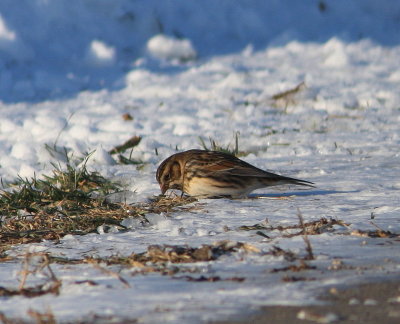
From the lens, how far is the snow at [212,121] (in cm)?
350

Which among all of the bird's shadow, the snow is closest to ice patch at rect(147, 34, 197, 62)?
the snow

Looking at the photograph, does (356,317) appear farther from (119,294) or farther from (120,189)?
(120,189)

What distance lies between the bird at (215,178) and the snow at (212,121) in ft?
0.51

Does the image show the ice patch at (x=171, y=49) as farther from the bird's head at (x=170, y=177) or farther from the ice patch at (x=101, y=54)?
the bird's head at (x=170, y=177)

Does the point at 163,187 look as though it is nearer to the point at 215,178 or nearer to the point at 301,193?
the point at 215,178

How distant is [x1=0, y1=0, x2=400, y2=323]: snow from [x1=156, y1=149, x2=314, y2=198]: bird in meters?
0.16

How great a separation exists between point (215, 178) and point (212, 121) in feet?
12.2

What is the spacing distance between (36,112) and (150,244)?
6.02m

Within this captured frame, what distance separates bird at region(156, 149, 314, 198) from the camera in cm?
580

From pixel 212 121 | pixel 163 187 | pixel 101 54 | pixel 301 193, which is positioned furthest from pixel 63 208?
pixel 101 54

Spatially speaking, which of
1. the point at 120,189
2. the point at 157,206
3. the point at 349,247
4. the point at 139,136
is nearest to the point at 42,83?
the point at 139,136

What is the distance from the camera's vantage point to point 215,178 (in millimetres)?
5848

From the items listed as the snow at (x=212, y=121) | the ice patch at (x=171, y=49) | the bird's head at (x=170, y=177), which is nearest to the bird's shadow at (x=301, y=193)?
the snow at (x=212, y=121)

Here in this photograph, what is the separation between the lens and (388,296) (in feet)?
10.4
